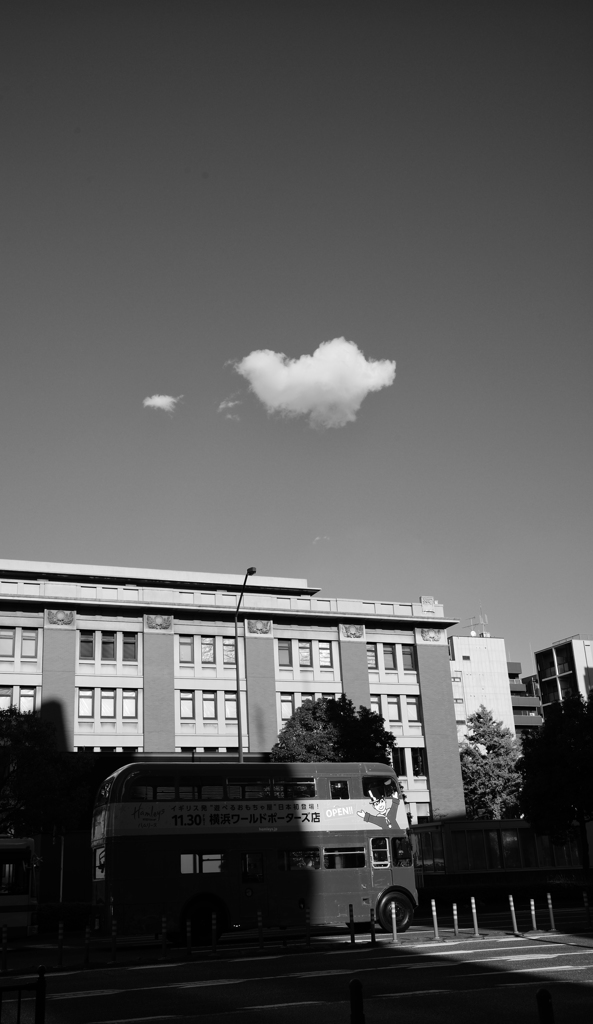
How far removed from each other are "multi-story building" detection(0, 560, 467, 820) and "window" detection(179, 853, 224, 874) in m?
25.9

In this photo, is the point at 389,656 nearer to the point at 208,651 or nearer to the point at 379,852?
the point at 208,651

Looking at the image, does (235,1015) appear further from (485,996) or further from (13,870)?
(13,870)

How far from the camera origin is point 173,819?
24.8 metres

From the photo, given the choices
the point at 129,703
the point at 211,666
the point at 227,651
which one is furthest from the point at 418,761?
the point at 129,703

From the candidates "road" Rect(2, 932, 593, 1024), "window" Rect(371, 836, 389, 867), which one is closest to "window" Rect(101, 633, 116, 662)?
"window" Rect(371, 836, 389, 867)

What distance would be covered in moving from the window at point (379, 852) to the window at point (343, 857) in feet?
1.04

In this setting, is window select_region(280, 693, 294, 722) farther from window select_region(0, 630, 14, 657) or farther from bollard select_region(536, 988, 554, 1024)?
bollard select_region(536, 988, 554, 1024)

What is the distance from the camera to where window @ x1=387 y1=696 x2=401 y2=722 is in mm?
58594

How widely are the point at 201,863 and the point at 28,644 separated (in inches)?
1162

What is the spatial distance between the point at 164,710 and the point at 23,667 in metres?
8.09

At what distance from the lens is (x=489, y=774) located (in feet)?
255

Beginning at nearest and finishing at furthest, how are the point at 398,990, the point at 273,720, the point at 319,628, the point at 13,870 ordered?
the point at 398,990
the point at 13,870
the point at 273,720
the point at 319,628

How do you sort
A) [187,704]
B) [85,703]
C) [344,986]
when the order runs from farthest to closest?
1. [187,704]
2. [85,703]
3. [344,986]

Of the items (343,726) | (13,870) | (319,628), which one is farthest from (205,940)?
(319,628)
